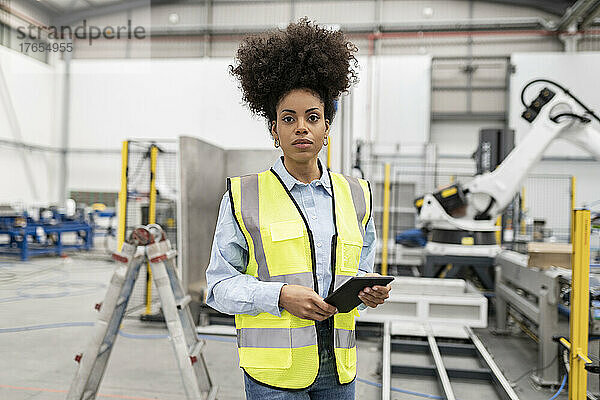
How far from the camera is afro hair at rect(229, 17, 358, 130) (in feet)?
3.70

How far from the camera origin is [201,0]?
902 centimetres

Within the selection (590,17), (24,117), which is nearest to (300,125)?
(24,117)

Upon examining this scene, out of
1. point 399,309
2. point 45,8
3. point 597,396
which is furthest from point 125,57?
point 597,396

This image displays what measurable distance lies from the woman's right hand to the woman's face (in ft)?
1.03

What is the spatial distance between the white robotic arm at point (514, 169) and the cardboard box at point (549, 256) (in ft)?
4.97

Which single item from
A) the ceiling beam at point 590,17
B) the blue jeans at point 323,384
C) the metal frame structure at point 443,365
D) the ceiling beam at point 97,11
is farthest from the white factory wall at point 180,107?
the ceiling beam at point 590,17

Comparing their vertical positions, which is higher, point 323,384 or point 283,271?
point 283,271

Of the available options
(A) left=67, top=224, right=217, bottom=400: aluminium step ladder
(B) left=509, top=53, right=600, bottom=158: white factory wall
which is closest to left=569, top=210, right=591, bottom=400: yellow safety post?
(A) left=67, top=224, right=217, bottom=400: aluminium step ladder

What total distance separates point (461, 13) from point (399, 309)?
941cm

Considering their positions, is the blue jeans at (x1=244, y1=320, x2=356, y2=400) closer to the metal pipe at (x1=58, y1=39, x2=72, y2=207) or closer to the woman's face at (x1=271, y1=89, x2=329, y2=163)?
the woman's face at (x1=271, y1=89, x2=329, y2=163)

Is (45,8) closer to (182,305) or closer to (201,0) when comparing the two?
(182,305)

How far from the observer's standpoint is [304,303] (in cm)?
97

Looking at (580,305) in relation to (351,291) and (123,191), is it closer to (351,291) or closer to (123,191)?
(351,291)

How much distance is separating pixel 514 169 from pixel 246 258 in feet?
13.2
